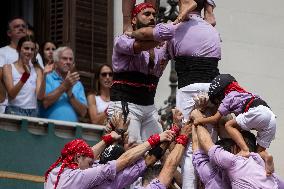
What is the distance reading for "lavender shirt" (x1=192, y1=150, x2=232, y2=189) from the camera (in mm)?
15016

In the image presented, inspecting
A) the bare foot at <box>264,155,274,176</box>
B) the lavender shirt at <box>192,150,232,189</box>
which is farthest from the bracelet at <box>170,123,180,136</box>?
the bare foot at <box>264,155,274,176</box>

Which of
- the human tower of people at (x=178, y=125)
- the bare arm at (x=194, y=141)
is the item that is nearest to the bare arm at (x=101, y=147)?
the human tower of people at (x=178, y=125)

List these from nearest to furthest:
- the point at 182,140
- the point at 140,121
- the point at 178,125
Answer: the point at 182,140 → the point at 178,125 → the point at 140,121

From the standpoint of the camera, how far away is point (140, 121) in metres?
16.6

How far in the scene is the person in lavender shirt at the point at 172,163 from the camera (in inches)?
598

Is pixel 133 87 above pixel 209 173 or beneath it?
above

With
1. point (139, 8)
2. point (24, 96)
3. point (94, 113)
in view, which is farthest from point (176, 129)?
point (94, 113)

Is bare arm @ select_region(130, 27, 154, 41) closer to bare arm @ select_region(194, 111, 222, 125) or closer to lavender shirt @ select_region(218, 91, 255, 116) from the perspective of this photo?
bare arm @ select_region(194, 111, 222, 125)

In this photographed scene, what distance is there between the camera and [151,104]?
16688mm

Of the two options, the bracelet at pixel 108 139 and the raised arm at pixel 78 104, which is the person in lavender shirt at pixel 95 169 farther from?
the raised arm at pixel 78 104

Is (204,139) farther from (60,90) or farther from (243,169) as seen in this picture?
(60,90)

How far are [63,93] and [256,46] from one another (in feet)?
11.8

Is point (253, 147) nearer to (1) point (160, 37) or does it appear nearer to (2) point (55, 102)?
(1) point (160, 37)

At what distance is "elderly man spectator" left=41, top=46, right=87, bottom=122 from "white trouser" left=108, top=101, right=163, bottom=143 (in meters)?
2.34
